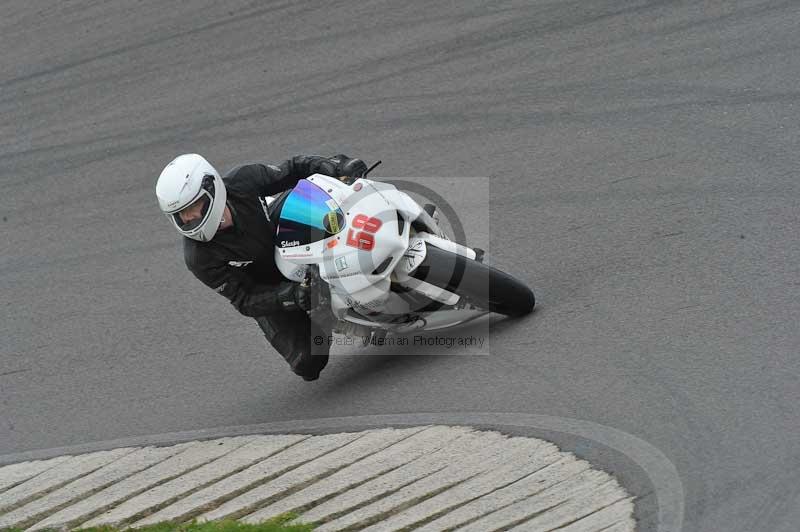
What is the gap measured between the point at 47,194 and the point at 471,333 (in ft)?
16.9

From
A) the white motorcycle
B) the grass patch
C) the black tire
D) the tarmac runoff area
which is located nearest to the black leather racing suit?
the white motorcycle

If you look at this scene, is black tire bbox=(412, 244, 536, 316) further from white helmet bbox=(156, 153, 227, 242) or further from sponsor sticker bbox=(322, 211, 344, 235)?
white helmet bbox=(156, 153, 227, 242)

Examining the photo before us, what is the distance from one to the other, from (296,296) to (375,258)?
549 mm

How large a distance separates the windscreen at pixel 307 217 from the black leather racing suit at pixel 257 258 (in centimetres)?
19

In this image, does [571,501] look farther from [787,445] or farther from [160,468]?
[160,468]

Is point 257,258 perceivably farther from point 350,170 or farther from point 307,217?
point 350,170

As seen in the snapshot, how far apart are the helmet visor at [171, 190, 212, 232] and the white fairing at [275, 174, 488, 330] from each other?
0.56 m

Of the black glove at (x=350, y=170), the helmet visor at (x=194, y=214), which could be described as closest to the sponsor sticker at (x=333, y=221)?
the black glove at (x=350, y=170)

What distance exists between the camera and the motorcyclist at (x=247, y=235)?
6676 mm

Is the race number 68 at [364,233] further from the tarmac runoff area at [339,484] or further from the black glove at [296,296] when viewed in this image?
the tarmac runoff area at [339,484]

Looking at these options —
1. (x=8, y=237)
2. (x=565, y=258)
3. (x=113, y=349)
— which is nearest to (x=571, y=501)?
(x=565, y=258)

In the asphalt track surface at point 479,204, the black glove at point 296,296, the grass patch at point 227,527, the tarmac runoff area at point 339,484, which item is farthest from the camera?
the black glove at point 296,296

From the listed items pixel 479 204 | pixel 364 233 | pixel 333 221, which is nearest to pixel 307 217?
pixel 333 221

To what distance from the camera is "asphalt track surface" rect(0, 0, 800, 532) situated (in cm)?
640
